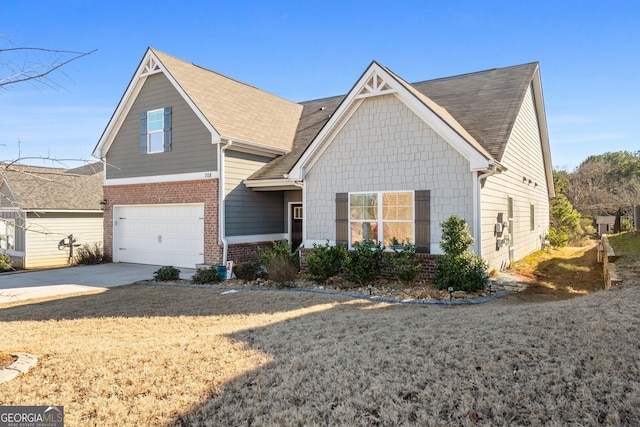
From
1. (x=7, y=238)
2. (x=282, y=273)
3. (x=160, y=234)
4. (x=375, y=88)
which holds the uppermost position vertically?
(x=375, y=88)

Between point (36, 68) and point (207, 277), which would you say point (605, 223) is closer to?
point (207, 277)

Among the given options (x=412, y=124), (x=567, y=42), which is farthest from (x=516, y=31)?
(x=412, y=124)

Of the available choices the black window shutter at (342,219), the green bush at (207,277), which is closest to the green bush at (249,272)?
the green bush at (207,277)

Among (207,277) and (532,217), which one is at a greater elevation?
(532,217)

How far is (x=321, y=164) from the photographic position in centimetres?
1257

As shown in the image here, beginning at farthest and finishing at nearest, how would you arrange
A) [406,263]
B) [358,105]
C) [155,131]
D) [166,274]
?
[155,131] → [166,274] → [358,105] → [406,263]

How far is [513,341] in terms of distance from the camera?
4.68 metres

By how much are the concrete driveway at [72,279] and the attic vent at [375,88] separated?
7604 millimetres

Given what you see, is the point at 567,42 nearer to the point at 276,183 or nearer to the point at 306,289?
the point at 276,183

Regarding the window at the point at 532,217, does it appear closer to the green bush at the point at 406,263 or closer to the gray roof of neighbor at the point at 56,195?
the green bush at the point at 406,263

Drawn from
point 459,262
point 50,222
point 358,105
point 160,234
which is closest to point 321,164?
point 358,105

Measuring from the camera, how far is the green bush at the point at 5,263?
1856 centimetres

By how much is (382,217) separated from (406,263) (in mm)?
1546

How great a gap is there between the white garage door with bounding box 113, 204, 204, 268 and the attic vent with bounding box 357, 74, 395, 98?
22.1 feet
